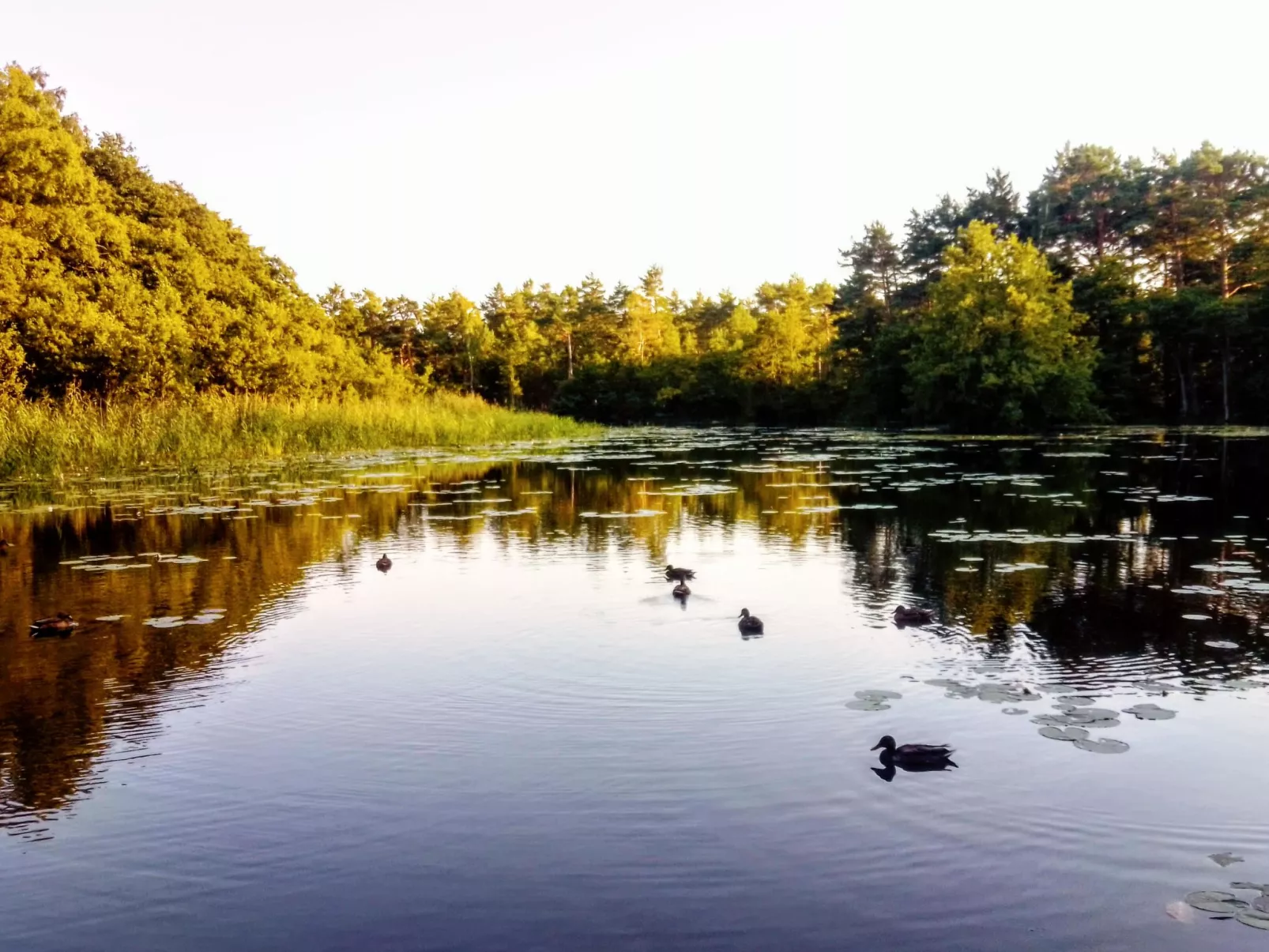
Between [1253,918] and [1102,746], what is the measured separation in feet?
4.55

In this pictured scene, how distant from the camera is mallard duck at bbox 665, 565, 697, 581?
27.4ft

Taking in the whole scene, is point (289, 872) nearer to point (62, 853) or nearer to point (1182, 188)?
point (62, 853)

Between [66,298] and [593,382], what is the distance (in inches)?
1974

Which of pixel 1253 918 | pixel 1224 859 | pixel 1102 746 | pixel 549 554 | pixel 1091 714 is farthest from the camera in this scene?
pixel 549 554

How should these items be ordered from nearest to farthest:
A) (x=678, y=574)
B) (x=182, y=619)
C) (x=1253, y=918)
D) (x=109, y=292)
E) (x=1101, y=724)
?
(x=1253, y=918)
(x=1101, y=724)
(x=182, y=619)
(x=678, y=574)
(x=109, y=292)

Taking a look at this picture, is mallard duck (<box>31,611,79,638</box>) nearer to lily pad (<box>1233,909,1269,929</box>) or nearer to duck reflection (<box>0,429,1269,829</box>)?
duck reflection (<box>0,429,1269,829</box>)

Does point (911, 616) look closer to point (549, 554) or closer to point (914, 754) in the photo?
point (914, 754)

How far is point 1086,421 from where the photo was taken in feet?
145

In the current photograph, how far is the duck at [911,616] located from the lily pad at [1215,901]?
364 cm

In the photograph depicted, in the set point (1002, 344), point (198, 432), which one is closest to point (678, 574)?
point (198, 432)

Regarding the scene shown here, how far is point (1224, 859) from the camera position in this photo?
127 inches

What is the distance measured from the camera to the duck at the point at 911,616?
21.9 feet

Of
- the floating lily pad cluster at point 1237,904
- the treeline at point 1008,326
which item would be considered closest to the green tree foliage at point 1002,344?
the treeline at point 1008,326

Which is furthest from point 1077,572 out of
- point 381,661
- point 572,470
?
point 572,470
